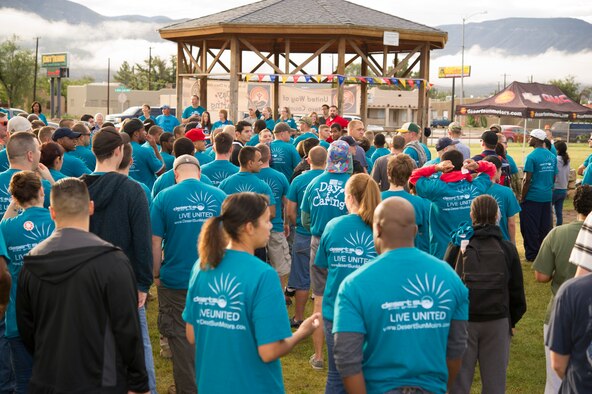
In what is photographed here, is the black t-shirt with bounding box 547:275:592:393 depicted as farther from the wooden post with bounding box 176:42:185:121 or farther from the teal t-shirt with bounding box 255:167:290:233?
the wooden post with bounding box 176:42:185:121

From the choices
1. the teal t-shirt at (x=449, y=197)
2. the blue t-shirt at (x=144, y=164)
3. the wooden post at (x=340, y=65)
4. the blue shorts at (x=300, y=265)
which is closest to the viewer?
the teal t-shirt at (x=449, y=197)

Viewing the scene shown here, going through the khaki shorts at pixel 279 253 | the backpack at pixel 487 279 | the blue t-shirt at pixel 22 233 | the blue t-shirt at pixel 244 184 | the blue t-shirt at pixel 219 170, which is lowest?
the khaki shorts at pixel 279 253

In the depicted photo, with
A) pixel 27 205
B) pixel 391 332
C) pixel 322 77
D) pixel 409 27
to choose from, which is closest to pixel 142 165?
pixel 27 205

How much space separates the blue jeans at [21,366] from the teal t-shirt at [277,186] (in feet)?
12.9

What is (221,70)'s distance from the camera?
21203mm

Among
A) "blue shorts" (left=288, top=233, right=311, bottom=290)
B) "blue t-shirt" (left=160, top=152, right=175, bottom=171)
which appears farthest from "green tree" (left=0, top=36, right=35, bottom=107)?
"blue shorts" (left=288, top=233, right=311, bottom=290)

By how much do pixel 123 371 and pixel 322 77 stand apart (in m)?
15.4

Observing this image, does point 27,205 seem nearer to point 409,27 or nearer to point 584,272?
point 584,272

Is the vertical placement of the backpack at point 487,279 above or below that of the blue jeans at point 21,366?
above

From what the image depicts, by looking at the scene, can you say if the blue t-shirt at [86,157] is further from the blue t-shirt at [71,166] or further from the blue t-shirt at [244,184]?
the blue t-shirt at [244,184]

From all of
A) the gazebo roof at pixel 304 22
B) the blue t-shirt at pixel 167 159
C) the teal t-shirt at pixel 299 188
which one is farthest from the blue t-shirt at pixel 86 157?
the gazebo roof at pixel 304 22

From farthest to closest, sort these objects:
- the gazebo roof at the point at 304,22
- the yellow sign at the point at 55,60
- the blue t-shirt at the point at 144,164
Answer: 1. the yellow sign at the point at 55,60
2. the gazebo roof at the point at 304,22
3. the blue t-shirt at the point at 144,164

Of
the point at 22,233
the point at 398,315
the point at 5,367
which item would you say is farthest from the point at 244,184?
the point at 398,315

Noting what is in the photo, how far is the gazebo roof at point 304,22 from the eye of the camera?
60.1ft
